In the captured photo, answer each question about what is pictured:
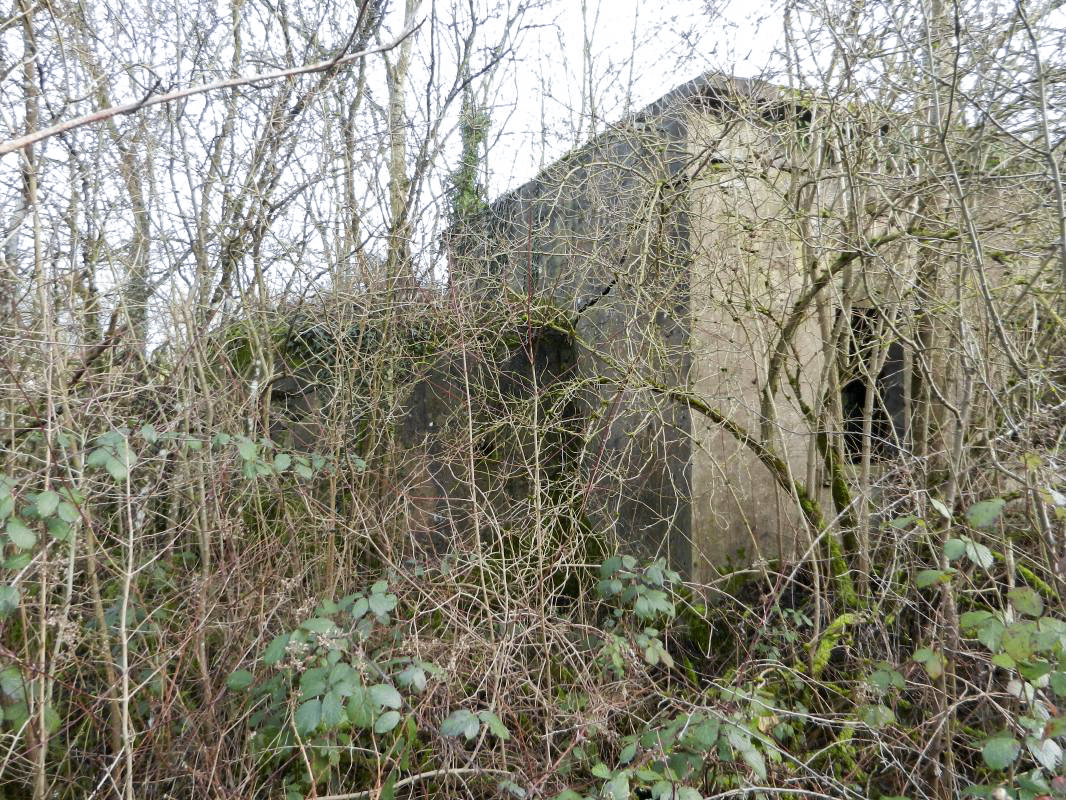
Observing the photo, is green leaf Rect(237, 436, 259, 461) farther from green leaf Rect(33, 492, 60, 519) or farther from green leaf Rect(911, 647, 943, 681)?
green leaf Rect(911, 647, 943, 681)

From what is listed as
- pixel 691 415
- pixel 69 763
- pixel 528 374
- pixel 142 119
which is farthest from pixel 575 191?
pixel 69 763

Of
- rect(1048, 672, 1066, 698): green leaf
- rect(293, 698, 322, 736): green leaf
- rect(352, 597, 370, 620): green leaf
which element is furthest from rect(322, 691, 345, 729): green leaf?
rect(1048, 672, 1066, 698): green leaf

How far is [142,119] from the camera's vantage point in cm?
409

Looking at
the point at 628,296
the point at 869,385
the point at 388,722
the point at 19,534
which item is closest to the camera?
the point at 19,534

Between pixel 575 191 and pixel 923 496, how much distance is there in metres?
3.31

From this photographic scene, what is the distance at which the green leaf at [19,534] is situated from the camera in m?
2.43

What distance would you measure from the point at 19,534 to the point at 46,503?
0.12 meters

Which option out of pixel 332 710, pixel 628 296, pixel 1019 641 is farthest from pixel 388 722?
pixel 628 296

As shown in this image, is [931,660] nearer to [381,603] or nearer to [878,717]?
[878,717]

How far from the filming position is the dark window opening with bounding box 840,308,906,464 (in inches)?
168

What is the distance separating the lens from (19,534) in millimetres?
2449

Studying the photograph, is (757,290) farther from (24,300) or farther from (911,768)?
(24,300)

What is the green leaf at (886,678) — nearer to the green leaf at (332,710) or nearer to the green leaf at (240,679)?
the green leaf at (332,710)

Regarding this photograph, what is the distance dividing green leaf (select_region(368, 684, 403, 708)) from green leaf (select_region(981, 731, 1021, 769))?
1.89m
